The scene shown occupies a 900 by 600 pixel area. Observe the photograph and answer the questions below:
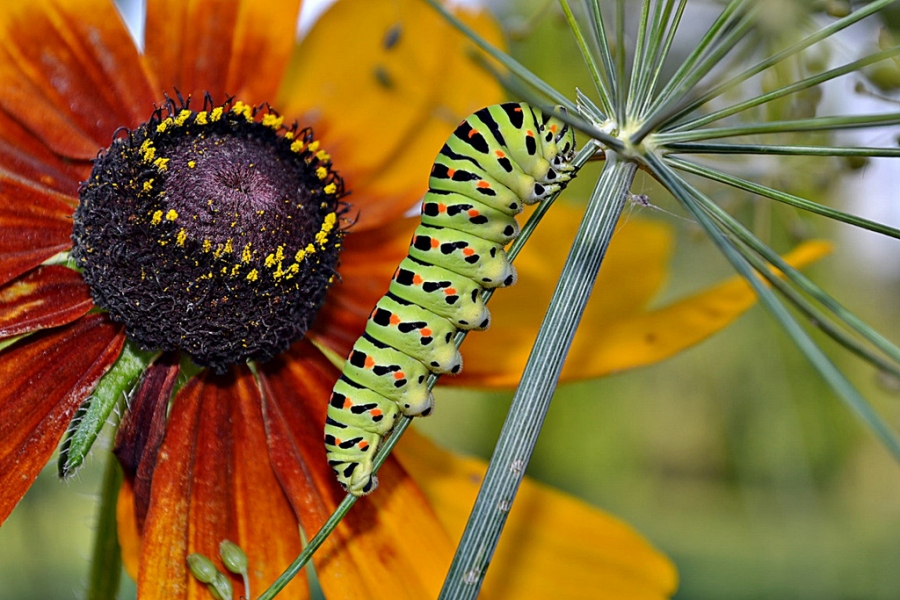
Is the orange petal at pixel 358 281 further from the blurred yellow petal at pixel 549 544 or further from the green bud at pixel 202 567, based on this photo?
the green bud at pixel 202 567

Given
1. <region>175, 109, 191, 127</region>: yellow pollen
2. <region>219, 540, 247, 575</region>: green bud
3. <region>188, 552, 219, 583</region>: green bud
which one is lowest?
<region>188, 552, 219, 583</region>: green bud

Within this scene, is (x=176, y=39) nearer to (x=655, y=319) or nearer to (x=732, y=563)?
(x=655, y=319)

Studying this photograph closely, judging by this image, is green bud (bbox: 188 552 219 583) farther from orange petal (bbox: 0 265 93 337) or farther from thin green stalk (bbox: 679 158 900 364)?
thin green stalk (bbox: 679 158 900 364)

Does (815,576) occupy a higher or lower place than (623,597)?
higher

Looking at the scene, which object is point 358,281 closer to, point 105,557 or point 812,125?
point 105,557

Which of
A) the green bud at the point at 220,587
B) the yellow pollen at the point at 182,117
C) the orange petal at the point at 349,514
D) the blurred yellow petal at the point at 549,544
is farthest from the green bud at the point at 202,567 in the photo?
the yellow pollen at the point at 182,117

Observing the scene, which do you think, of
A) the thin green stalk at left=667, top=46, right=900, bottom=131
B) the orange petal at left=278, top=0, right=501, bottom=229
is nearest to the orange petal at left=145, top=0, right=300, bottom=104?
the orange petal at left=278, top=0, right=501, bottom=229

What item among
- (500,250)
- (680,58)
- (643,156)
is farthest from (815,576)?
(643,156)
